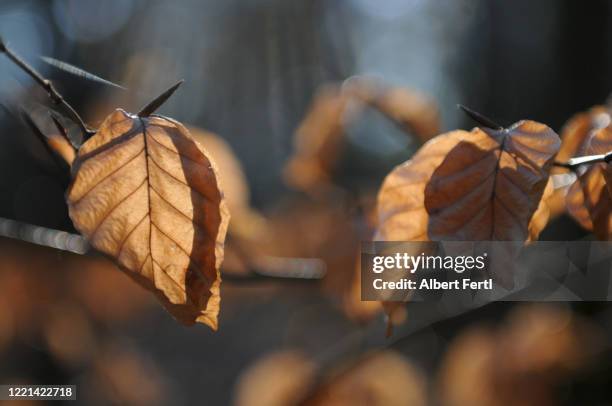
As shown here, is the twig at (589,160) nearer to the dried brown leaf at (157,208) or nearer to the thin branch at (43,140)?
the dried brown leaf at (157,208)

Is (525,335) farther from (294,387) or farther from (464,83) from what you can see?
(464,83)

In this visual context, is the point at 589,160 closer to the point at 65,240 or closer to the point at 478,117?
the point at 478,117

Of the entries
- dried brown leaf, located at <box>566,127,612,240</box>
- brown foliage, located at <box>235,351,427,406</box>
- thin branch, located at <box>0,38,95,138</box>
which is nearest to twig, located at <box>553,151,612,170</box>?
dried brown leaf, located at <box>566,127,612,240</box>

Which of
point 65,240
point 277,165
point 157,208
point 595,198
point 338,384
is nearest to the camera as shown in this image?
point 157,208

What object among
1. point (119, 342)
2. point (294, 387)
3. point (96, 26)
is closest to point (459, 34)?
point (96, 26)

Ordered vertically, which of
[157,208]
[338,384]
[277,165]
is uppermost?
[277,165]

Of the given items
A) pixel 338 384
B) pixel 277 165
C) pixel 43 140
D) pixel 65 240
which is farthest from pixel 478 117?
pixel 277 165

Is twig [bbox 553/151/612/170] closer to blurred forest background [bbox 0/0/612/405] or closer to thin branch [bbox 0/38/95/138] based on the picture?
thin branch [bbox 0/38/95/138]
